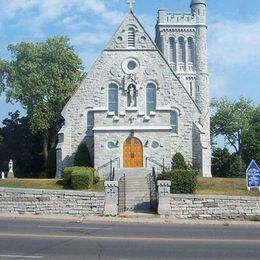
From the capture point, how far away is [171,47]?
53375mm

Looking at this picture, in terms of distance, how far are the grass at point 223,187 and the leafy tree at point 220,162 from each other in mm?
23573

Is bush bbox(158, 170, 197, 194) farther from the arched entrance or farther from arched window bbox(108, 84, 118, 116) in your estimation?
arched window bbox(108, 84, 118, 116)

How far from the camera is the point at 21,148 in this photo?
5344 centimetres

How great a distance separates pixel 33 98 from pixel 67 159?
13.6 m

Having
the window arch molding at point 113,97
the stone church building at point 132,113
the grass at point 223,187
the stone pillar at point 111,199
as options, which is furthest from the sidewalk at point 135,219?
the window arch molding at point 113,97

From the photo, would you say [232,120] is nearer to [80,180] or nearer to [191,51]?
[191,51]

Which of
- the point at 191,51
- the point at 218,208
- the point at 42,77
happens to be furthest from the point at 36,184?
the point at 191,51

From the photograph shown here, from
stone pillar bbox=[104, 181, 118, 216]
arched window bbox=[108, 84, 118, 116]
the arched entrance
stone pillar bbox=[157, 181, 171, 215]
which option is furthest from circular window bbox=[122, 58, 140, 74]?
stone pillar bbox=[157, 181, 171, 215]

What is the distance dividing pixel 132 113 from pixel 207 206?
1615 cm

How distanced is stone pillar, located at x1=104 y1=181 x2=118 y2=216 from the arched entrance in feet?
45.6

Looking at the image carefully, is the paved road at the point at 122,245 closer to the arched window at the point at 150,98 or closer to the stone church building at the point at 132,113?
the stone church building at the point at 132,113

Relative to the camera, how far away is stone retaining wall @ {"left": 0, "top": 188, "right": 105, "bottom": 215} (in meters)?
21.9

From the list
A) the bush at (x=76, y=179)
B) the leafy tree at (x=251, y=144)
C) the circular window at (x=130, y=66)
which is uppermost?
the circular window at (x=130, y=66)

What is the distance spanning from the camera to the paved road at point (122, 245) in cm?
998
